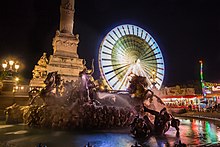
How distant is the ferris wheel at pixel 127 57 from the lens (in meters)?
31.3

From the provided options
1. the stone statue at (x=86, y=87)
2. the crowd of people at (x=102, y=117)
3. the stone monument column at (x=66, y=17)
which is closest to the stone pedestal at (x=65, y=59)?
the stone monument column at (x=66, y=17)

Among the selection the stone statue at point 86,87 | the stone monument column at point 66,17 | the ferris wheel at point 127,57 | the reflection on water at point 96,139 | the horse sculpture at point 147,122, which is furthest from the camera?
the ferris wheel at point 127,57

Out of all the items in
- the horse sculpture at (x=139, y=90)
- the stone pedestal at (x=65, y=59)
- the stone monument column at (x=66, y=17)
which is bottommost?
the horse sculpture at (x=139, y=90)

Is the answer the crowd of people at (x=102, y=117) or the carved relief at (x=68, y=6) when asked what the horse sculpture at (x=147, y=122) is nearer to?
the crowd of people at (x=102, y=117)

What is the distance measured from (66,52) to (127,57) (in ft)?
46.9

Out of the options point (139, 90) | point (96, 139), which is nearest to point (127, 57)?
point (139, 90)

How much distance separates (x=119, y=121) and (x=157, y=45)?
99.1 feet

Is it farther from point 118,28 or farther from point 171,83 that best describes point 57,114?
point 171,83

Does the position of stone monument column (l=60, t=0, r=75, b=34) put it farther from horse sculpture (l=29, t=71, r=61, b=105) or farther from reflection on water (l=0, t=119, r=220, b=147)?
reflection on water (l=0, t=119, r=220, b=147)

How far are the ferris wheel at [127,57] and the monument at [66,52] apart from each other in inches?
308

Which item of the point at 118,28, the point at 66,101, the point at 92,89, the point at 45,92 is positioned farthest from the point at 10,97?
the point at 118,28

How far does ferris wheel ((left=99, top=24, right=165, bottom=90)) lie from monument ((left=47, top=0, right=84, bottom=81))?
782cm

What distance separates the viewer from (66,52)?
2302cm

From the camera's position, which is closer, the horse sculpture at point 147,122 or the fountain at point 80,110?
the horse sculpture at point 147,122
